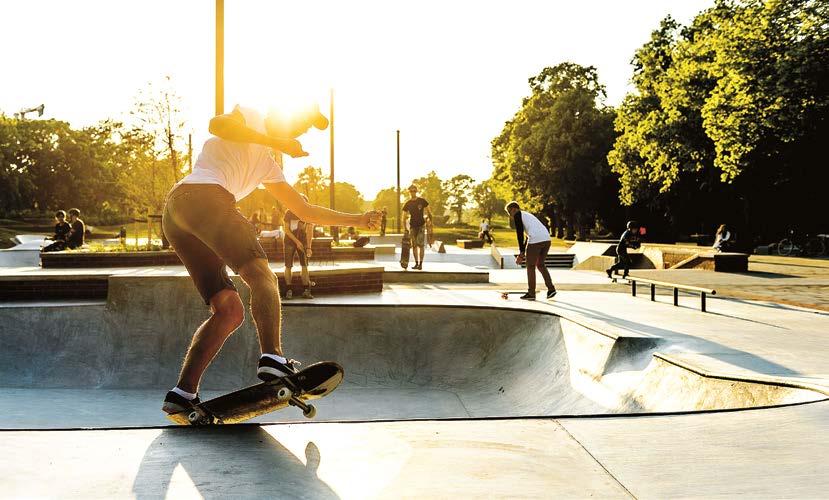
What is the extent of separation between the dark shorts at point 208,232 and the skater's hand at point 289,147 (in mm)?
366

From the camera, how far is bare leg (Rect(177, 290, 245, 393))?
3781mm

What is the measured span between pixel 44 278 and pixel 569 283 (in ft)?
36.3

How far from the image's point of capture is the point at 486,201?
109m

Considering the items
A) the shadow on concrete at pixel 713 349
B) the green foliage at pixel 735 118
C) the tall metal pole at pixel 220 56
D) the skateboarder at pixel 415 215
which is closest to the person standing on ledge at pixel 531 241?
the shadow on concrete at pixel 713 349

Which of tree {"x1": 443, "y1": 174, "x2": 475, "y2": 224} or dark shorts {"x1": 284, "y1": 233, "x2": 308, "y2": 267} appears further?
tree {"x1": 443, "y1": 174, "x2": 475, "y2": 224}

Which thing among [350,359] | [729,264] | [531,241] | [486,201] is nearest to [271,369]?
[350,359]

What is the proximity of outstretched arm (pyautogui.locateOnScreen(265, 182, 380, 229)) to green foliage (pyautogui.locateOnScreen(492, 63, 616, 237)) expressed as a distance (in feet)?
148

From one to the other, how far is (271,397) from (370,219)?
1.08m

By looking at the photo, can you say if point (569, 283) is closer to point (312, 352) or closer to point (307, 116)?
point (312, 352)

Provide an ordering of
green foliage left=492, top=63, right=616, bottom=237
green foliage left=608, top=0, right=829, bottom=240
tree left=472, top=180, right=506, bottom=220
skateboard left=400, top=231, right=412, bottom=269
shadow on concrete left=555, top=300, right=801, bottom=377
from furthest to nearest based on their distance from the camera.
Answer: tree left=472, top=180, right=506, bottom=220, green foliage left=492, top=63, right=616, bottom=237, green foliage left=608, top=0, right=829, bottom=240, skateboard left=400, top=231, right=412, bottom=269, shadow on concrete left=555, top=300, right=801, bottom=377

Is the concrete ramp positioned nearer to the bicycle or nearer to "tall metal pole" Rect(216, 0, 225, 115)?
"tall metal pole" Rect(216, 0, 225, 115)

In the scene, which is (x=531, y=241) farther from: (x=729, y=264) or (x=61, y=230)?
(x=61, y=230)

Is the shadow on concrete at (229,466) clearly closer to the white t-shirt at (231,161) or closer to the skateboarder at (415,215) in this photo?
the white t-shirt at (231,161)

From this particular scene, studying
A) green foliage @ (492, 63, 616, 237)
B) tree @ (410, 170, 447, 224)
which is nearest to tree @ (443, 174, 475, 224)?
tree @ (410, 170, 447, 224)
